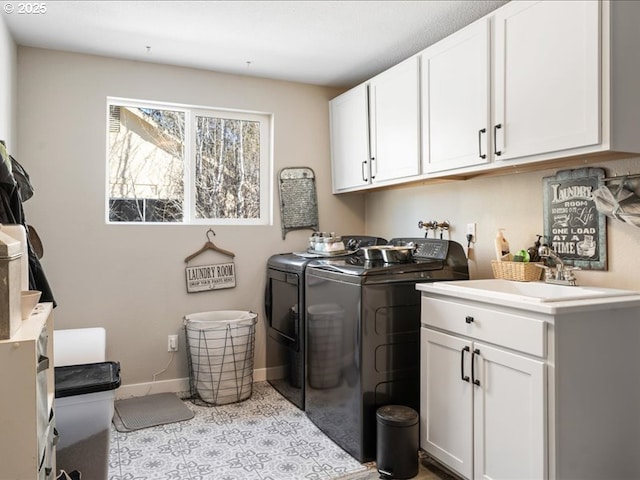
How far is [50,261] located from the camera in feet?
9.57

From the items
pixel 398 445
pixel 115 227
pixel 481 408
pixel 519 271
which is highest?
pixel 115 227

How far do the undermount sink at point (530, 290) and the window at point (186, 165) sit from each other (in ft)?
6.12

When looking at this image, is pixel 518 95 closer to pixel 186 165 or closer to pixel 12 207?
pixel 12 207

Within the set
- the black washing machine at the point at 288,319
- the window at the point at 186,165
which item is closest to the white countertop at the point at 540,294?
the black washing machine at the point at 288,319

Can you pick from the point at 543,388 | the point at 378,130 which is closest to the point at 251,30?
the point at 378,130

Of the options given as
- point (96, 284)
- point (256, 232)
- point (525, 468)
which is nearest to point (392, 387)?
point (525, 468)

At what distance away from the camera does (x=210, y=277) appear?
334 cm

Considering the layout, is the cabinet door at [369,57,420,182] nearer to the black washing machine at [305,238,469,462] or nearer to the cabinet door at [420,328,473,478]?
the black washing machine at [305,238,469,462]

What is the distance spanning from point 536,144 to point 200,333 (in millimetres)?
2267

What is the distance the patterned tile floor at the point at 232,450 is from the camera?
2184 mm

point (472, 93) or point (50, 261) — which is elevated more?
point (472, 93)

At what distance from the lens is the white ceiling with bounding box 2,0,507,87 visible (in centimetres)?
237

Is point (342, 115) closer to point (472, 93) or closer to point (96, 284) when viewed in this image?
point (472, 93)

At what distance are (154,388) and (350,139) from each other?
7.45 feet
